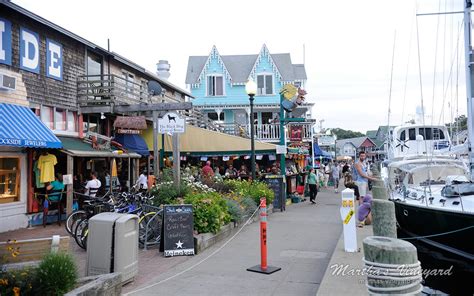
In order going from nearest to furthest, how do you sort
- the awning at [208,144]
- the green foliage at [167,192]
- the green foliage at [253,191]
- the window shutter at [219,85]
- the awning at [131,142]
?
the green foliage at [167,192] < the green foliage at [253,191] < the awning at [131,142] < the awning at [208,144] < the window shutter at [219,85]

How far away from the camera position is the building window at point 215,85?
34.8 metres

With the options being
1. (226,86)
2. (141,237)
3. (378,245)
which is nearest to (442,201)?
(141,237)

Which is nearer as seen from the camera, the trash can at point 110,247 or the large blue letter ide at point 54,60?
the trash can at point 110,247

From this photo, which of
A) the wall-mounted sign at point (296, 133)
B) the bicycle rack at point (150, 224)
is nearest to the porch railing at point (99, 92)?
the bicycle rack at point (150, 224)

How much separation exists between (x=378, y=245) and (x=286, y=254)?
572 centimetres

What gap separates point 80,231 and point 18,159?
15.9 ft

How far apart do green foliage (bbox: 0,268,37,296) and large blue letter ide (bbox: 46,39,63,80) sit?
1080 cm

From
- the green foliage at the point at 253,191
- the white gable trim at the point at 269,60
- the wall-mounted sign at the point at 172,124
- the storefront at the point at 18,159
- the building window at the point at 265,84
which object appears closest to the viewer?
the wall-mounted sign at the point at 172,124

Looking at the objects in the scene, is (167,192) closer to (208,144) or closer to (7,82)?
(7,82)

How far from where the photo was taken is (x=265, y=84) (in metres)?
34.5

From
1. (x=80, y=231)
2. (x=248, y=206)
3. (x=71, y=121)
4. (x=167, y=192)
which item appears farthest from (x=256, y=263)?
(x=71, y=121)

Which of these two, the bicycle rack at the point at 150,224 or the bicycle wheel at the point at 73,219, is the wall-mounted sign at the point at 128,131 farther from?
the bicycle rack at the point at 150,224

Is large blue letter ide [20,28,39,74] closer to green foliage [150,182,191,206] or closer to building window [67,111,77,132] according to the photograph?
building window [67,111,77,132]

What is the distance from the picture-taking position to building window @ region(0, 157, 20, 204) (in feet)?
40.7
